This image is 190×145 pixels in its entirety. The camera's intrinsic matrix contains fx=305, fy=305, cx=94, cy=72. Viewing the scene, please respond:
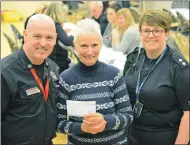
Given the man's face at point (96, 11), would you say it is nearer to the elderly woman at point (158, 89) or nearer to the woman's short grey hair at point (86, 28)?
the elderly woman at point (158, 89)

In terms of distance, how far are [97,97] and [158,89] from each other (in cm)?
43

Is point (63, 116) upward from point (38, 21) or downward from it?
downward

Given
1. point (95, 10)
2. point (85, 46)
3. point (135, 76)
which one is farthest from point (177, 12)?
point (85, 46)

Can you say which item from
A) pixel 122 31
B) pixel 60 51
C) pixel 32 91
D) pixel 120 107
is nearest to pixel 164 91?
pixel 120 107

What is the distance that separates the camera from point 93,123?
1520 millimetres

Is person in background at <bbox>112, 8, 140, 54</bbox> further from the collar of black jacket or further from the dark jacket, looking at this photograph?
the collar of black jacket

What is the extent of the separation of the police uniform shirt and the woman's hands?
44cm

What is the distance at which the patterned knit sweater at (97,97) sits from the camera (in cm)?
160

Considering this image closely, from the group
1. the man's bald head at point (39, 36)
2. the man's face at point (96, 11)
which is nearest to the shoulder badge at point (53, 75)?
the man's bald head at point (39, 36)

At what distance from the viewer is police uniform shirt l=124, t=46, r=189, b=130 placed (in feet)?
5.89

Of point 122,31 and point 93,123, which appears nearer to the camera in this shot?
point 93,123

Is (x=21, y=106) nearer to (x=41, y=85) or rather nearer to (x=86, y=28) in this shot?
(x=41, y=85)

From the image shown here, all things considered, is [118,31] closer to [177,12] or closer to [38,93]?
[177,12]

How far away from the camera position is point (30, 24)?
1522mm
